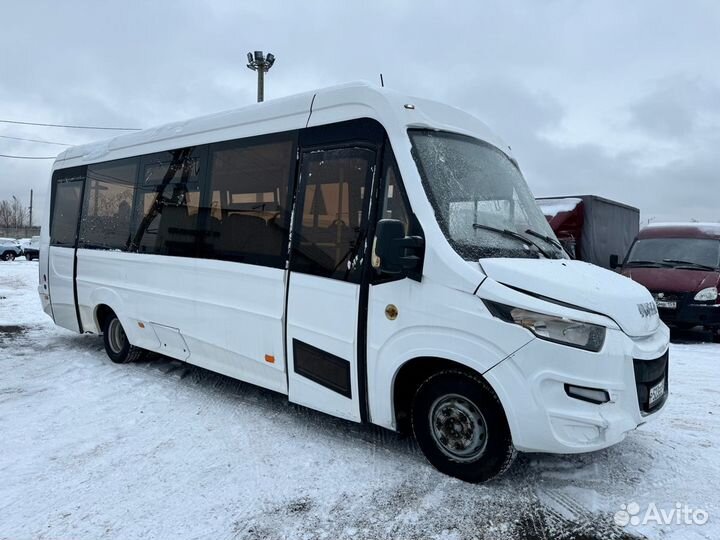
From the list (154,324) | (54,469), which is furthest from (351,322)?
(154,324)

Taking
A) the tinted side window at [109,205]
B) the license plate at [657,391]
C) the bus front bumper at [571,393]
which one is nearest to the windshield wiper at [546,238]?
the bus front bumper at [571,393]

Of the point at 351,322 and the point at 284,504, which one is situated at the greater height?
the point at 351,322

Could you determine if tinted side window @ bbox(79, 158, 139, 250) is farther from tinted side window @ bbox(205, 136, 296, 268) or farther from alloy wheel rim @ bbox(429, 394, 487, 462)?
alloy wheel rim @ bbox(429, 394, 487, 462)

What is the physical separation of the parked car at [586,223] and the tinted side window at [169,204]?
346 inches

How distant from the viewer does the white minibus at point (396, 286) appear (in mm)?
3330

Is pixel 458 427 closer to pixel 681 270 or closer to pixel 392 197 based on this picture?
pixel 392 197

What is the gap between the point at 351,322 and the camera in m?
4.16

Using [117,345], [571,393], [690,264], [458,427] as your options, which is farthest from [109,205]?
[690,264]

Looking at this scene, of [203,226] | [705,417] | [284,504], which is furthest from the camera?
Answer: [203,226]

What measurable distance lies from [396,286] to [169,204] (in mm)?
3452

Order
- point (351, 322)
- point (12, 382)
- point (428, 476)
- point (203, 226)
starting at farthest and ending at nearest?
point (12, 382) → point (203, 226) → point (351, 322) → point (428, 476)

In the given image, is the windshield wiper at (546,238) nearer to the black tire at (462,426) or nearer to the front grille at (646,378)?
the front grille at (646,378)

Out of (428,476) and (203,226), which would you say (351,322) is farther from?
(203,226)

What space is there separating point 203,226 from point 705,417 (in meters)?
5.33
